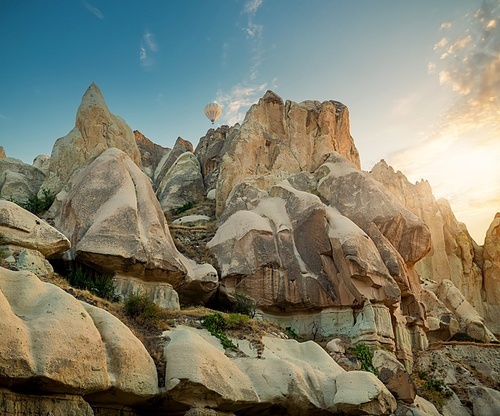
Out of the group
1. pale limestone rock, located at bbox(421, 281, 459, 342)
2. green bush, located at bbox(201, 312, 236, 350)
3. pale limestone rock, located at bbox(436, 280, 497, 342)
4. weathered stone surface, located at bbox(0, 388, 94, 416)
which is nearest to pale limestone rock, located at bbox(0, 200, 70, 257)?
green bush, located at bbox(201, 312, 236, 350)

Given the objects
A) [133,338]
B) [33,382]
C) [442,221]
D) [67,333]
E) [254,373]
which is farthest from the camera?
[442,221]

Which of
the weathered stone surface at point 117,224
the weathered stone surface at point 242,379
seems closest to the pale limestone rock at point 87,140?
the weathered stone surface at point 117,224

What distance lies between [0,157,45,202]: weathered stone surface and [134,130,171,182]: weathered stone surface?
64.3 feet

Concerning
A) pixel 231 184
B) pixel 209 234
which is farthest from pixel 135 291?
pixel 231 184

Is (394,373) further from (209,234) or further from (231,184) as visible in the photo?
(231,184)

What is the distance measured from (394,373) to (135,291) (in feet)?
33.2

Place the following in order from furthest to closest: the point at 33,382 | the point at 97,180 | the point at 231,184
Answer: the point at 231,184 → the point at 97,180 → the point at 33,382

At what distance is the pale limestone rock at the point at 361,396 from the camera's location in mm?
13398

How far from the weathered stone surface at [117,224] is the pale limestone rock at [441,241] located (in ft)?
101

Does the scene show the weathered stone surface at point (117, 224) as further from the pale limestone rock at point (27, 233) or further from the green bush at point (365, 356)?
the green bush at point (365, 356)

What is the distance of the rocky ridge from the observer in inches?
392

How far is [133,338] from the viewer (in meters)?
11.0

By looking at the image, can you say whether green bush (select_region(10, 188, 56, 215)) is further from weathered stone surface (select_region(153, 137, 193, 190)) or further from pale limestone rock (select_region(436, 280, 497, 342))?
pale limestone rock (select_region(436, 280, 497, 342))

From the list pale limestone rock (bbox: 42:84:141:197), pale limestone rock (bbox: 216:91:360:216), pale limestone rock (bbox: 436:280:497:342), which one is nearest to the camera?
pale limestone rock (bbox: 42:84:141:197)
